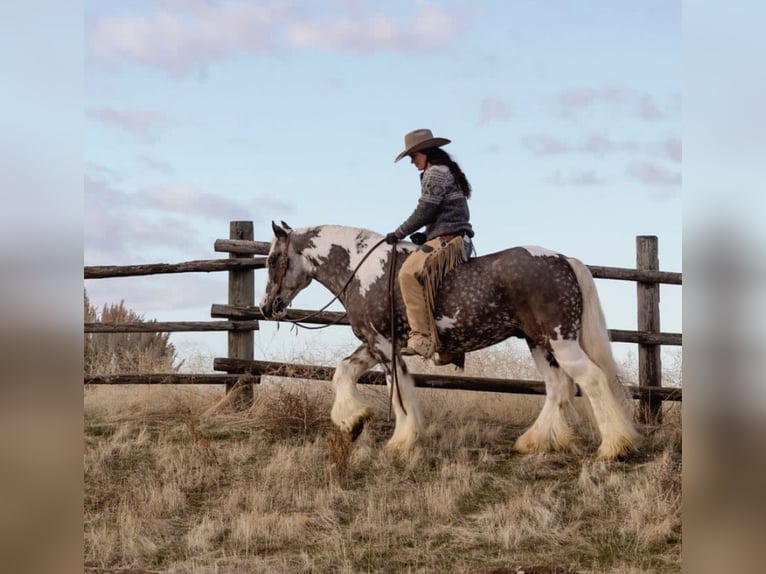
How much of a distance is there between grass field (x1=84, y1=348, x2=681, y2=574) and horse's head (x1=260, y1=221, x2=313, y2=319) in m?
1.08

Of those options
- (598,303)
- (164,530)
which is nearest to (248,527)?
(164,530)

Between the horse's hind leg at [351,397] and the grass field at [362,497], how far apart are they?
0.56 ft

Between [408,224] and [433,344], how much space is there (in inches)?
43.4

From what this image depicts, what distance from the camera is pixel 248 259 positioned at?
10.4 m

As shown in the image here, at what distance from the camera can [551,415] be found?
7.91m

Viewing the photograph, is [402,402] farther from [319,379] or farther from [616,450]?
[319,379]

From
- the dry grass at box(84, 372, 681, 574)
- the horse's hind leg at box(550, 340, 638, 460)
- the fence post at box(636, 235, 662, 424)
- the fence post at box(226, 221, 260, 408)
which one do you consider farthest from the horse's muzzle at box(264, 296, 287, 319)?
the fence post at box(636, 235, 662, 424)

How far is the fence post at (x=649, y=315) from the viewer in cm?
992

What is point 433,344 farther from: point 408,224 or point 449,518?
point 449,518

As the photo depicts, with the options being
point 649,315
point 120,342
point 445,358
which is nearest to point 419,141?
point 445,358

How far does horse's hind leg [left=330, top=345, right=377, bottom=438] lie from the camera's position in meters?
7.94

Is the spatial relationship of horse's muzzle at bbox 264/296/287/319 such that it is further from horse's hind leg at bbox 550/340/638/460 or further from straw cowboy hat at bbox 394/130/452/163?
horse's hind leg at bbox 550/340/638/460

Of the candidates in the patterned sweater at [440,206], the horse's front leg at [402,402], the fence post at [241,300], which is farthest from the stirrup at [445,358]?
the fence post at [241,300]

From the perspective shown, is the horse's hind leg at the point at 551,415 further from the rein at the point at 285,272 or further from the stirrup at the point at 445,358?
the rein at the point at 285,272
